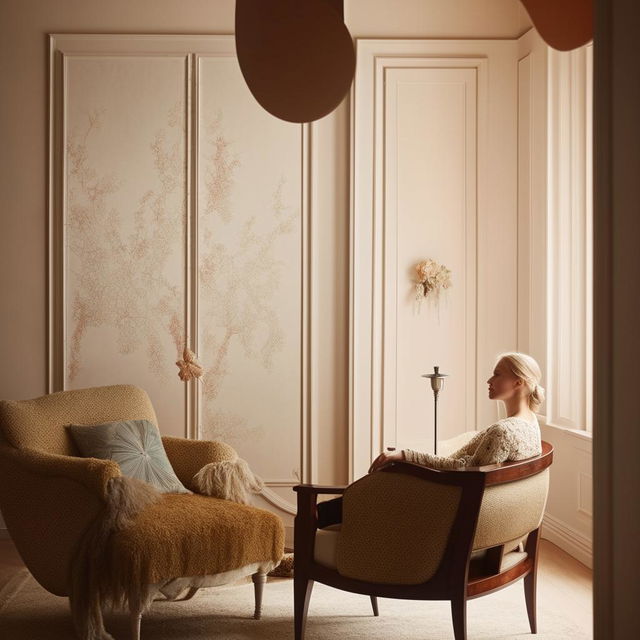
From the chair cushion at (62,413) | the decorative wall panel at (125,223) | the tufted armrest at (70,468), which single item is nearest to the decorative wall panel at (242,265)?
the decorative wall panel at (125,223)

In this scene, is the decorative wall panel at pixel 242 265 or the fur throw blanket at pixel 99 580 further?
the decorative wall panel at pixel 242 265

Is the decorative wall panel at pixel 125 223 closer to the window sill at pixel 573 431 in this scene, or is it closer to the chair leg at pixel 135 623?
the chair leg at pixel 135 623

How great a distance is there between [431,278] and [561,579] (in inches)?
70.5

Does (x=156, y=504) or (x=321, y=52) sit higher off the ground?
(x=321, y=52)

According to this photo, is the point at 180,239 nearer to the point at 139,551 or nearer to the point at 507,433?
the point at 139,551

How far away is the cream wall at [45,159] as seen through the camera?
455 cm

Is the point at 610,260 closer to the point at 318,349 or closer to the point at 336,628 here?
the point at 336,628

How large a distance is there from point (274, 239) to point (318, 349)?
0.70 metres

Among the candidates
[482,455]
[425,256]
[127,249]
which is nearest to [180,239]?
[127,249]

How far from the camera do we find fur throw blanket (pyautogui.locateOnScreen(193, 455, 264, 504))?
3.31 metres

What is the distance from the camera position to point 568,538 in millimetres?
4125

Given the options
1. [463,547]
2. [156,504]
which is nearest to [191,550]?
[156,504]

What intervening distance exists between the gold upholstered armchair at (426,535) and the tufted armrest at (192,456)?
2.69 ft

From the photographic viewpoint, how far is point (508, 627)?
122 inches
